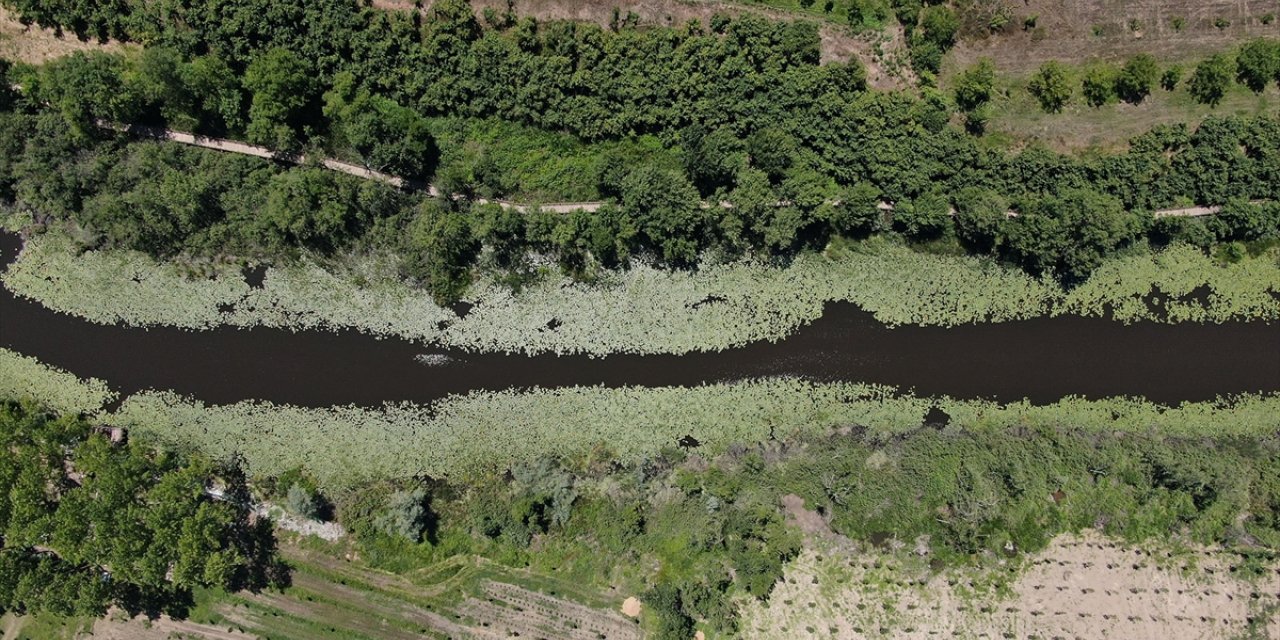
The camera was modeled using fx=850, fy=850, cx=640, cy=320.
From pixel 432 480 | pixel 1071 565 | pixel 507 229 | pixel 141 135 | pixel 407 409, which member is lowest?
pixel 1071 565

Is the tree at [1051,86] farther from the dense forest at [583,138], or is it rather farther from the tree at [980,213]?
the tree at [980,213]

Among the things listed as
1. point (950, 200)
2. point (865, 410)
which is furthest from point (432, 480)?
point (950, 200)

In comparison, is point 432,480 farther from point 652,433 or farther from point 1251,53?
point 1251,53

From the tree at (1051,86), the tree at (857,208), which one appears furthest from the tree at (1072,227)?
the tree at (857,208)

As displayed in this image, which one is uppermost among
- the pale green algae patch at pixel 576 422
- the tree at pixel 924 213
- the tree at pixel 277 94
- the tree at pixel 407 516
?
the tree at pixel 277 94

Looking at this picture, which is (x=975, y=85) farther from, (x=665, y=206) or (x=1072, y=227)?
(x=665, y=206)

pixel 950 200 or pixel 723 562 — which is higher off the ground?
pixel 950 200
